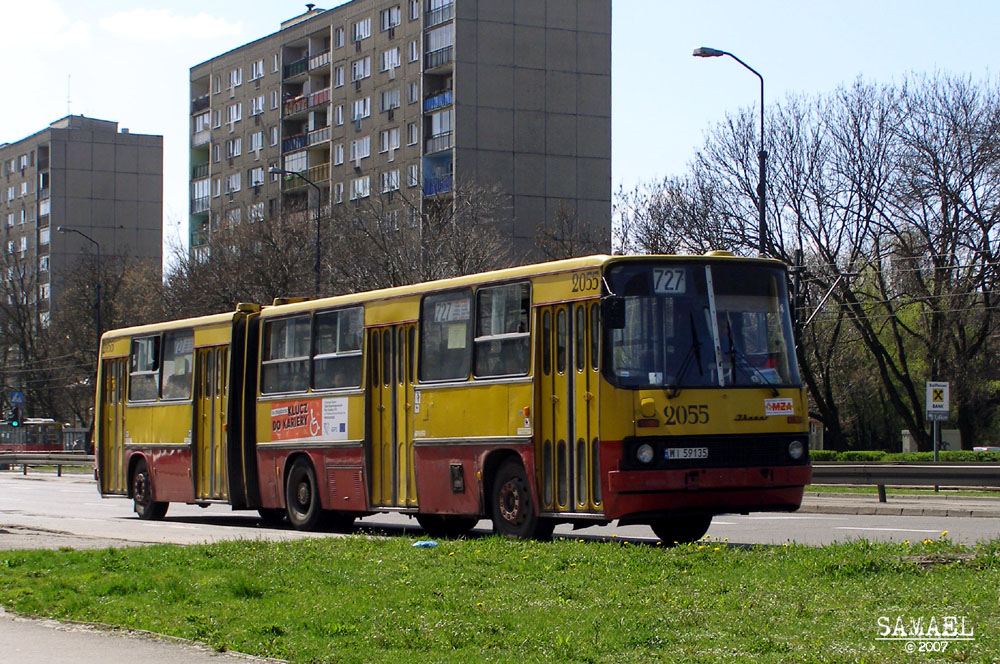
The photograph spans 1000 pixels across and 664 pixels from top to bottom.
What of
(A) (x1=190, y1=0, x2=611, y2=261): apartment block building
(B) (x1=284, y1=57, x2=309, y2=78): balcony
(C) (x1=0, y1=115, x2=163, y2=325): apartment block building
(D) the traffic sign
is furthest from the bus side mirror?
(C) (x1=0, y1=115, x2=163, y2=325): apartment block building

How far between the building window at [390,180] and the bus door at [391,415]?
54852mm

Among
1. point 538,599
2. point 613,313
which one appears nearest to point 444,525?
point 613,313

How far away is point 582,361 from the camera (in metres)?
A: 14.6

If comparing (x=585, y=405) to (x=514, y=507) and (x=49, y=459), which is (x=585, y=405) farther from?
(x=49, y=459)

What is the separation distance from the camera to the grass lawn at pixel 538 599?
7480 millimetres

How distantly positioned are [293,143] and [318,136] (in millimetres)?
3272

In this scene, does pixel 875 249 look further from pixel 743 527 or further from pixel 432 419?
pixel 432 419

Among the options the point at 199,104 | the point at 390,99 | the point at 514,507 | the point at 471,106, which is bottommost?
the point at 514,507

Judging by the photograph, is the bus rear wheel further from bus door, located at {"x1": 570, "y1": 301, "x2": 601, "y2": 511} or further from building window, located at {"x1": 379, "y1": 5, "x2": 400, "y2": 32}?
building window, located at {"x1": 379, "y1": 5, "x2": 400, "y2": 32}

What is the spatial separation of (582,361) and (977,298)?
3729 centimetres

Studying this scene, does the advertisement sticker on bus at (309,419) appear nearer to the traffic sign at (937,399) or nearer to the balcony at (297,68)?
the traffic sign at (937,399)

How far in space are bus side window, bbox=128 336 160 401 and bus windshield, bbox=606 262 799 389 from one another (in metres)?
12.0

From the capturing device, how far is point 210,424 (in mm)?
22250

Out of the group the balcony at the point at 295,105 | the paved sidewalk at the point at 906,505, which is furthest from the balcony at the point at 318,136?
the paved sidewalk at the point at 906,505
